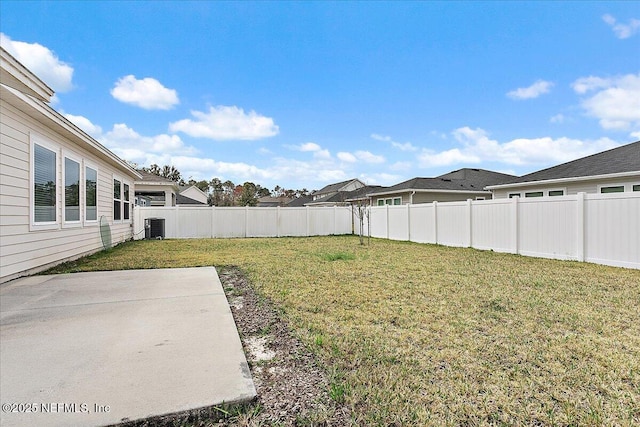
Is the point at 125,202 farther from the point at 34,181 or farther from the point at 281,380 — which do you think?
the point at 281,380

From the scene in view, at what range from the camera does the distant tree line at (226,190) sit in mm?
47478

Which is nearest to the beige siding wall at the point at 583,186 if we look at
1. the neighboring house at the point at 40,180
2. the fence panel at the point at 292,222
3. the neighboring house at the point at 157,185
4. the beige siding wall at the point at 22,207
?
the fence panel at the point at 292,222

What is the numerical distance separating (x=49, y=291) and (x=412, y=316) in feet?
16.2

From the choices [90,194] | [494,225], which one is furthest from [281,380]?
[90,194]

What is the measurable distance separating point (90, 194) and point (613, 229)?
487 inches

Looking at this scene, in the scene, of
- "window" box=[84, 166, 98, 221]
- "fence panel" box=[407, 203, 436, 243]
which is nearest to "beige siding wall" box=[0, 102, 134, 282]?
"window" box=[84, 166, 98, 221]

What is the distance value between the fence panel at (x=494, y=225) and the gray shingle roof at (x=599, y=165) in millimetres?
4447

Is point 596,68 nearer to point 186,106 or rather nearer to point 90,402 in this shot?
point 90,402

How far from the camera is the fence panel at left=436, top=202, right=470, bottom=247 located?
10.6m

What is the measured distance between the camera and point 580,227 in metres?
7.13

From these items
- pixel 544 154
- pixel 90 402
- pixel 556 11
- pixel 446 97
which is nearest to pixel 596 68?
pixel 556 11

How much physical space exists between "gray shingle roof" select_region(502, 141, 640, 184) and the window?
15.4 meters

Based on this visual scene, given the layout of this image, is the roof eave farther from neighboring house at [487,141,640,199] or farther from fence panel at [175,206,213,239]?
fence panel at [175,206,213,239]

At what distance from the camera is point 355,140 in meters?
22.1
